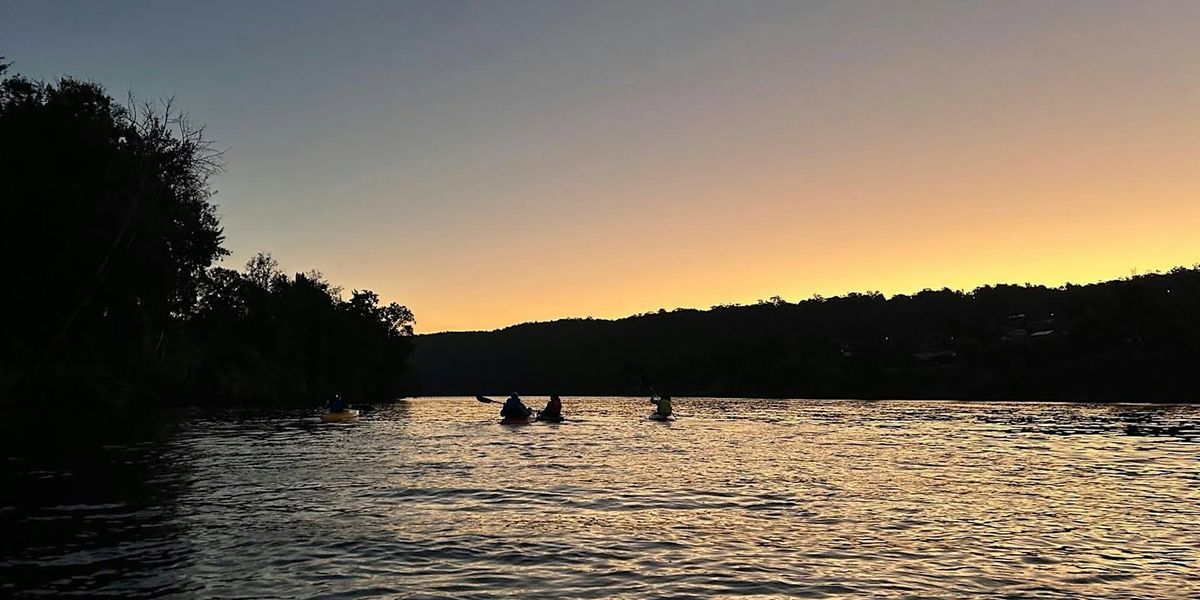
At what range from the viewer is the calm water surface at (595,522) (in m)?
11.6

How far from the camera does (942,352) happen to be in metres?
135

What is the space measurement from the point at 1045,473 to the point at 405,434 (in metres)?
30.2

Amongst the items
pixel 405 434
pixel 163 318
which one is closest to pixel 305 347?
pixel 163 318

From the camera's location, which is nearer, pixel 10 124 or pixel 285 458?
pixel 285 458

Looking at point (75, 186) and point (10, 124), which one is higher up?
point (10, 124)

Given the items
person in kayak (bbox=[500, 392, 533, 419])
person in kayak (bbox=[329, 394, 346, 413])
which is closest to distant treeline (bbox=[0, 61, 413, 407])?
person in kayak (bbox=[329, 394, 346, 413])

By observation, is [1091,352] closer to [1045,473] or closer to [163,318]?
[1045,473]

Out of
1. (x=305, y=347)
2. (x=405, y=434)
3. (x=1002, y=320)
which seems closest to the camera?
(x=405, y=434)

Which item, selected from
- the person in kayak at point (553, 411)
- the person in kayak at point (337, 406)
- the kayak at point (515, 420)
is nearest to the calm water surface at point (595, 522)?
the kayak at point (515, 420)

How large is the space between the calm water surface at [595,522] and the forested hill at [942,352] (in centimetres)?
8209

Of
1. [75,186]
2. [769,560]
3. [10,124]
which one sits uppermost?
[10,124]

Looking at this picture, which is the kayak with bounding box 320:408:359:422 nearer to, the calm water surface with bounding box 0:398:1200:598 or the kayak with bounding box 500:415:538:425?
the kayak with bounding box 500:415:538:425

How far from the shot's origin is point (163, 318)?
75.4 meters

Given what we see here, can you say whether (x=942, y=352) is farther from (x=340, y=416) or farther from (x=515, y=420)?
(x=340, y=416)
